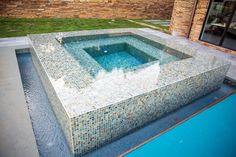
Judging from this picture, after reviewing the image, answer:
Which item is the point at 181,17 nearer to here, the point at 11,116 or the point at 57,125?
the point at 57,125

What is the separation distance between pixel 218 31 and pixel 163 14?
19.2 feet

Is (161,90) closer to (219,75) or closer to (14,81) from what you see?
(219,75)

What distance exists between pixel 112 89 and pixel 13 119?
1.51 metres

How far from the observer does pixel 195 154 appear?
1912 millimetres

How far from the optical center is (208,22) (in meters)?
6.45

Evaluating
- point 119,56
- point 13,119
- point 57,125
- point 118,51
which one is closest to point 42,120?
point 57,125

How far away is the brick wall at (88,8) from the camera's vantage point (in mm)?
7314

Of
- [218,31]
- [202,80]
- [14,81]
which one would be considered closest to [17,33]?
[14,81]

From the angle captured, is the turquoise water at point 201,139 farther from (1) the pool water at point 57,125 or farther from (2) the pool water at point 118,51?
(2) the pool water at point 118,51

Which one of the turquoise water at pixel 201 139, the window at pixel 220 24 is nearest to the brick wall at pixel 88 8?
the window at pixel 220 24

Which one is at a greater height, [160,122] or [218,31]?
[218,31]

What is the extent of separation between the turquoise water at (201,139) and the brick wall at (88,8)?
844cm

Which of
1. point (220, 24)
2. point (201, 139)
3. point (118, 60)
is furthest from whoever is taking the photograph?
point (220, 24)

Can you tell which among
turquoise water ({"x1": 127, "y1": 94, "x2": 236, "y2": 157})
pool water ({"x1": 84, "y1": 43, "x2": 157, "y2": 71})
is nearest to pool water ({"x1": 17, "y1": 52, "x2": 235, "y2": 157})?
turquoise water ({"x1": 127, "y1": 94, "x2": 236, "y2": 157})
